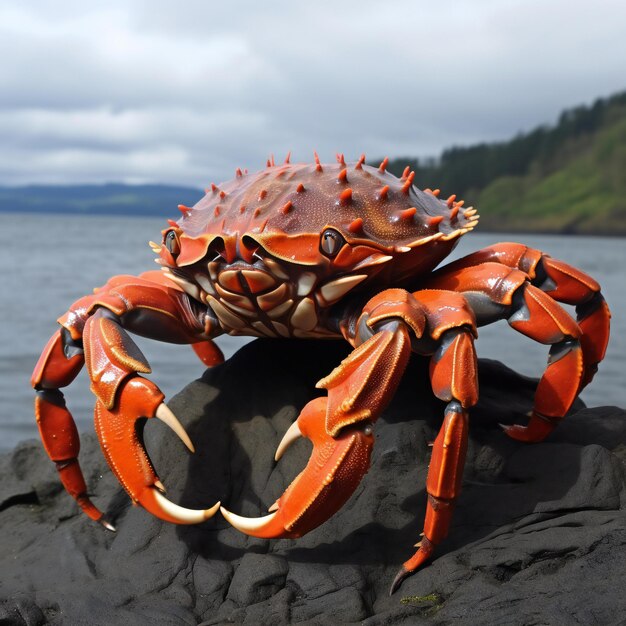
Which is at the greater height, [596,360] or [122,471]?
[596,360]

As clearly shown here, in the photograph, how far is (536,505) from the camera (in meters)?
4.66

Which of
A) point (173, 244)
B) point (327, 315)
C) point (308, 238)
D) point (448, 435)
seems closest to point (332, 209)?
point (308, 238)

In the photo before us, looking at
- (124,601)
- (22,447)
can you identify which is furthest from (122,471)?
(22,447)

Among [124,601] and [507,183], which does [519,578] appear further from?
[507,183]

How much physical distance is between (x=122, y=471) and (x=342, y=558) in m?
1.31

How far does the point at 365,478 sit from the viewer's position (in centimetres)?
489

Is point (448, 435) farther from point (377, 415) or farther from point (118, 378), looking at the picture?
point (118, 378)

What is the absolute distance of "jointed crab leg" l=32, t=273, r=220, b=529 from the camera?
451 cm

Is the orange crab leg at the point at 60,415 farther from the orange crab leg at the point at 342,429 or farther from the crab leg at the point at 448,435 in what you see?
the crab leg at the point at 448,435

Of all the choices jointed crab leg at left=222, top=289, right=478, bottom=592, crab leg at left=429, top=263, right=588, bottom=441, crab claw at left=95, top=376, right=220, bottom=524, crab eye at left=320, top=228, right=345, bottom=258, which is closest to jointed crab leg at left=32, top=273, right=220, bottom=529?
crab claw at left=95, top=376, right=220, bottom=524

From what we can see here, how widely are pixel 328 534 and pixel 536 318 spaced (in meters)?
1.74

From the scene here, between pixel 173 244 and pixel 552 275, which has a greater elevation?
pixel 173 244

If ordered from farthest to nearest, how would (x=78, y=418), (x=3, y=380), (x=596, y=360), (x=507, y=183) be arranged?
(x=507, y=183)
(x=3, y=380)
(x=78, y=418)
(x=596, y=360)

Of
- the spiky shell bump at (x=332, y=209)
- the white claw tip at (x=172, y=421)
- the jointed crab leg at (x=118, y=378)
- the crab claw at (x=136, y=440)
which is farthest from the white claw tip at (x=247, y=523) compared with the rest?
the spiky shell bump at (x=332, y=209)
